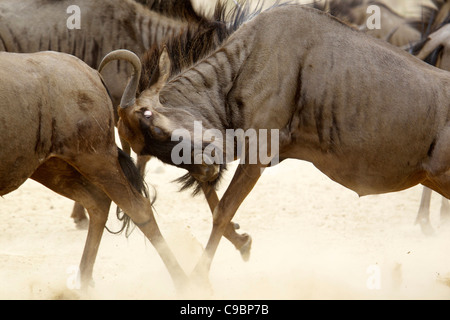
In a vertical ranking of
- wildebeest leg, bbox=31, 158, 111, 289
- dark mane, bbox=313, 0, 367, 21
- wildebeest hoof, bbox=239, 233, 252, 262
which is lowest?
wildebeest hoof, bbox=239, 233, 252, 262

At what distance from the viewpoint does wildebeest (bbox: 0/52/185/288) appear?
4266 mm

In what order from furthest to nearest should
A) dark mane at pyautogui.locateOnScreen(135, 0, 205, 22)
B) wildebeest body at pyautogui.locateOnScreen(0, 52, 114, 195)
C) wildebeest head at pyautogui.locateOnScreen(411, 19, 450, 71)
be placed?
dark mane at pyautogui.locateOnScreen(135, 0, 205, 22), wildebeest head at pyautogui.locateOnScreen(411, 19, 450, 71), wildebeest body at pyautogui.locateOnScreen(0, 52, 114, 195)

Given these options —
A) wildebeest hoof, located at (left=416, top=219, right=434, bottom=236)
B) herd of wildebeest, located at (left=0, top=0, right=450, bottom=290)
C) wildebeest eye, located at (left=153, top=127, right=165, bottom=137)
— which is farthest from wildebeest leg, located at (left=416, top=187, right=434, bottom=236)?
wildebeest eye, located at (left=153, top=127, right=165, bottom=137)

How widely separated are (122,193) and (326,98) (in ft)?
4.89

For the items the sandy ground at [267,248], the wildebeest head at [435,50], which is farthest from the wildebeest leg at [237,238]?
the wildebeest head at [435,50]

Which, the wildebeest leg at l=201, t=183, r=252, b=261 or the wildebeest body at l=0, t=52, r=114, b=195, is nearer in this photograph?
the wildebeest body at l=0, t=52, r=114, b=195

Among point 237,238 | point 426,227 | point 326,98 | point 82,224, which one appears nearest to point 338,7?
point 326,98

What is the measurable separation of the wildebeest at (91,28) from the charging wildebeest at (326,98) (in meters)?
1.79

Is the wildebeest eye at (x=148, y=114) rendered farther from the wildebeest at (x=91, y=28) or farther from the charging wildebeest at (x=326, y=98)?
the wildebeest at (x=91, y=28)

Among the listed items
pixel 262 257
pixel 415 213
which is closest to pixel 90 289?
pixel 262 257

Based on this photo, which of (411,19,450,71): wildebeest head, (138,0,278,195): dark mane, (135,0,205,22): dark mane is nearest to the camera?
(138,0,278,195): dark mane

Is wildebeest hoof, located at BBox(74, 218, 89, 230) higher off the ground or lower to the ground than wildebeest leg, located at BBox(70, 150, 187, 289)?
lower

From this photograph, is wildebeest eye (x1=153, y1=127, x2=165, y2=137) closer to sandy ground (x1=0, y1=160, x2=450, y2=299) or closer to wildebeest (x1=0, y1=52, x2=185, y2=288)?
wildebeest (x1=0, y1=52, x2=185, y2=288)

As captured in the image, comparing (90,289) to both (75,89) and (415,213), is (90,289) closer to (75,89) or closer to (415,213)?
(75,89)
